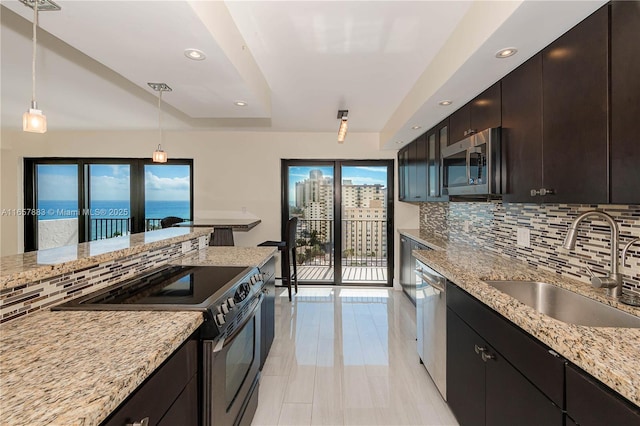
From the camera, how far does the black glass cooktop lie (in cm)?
126

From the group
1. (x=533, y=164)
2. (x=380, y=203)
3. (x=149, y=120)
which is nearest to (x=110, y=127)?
(x=149, y=120)

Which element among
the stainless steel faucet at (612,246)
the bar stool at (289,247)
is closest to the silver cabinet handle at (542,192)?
the stainless steel faucet at (612,246)

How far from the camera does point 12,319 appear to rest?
1.05m

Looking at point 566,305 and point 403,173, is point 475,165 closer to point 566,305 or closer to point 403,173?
point 566,305

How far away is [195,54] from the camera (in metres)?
1.78

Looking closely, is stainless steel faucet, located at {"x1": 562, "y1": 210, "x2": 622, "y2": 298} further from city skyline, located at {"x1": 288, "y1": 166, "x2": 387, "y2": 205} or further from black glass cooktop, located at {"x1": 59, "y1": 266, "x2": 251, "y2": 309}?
city skyline, located at {"x1": 288, "y1": 166, "x2": 387, "y2": 205}

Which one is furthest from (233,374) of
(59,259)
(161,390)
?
(59,259)

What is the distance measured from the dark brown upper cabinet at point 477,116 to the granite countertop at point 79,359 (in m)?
2.23

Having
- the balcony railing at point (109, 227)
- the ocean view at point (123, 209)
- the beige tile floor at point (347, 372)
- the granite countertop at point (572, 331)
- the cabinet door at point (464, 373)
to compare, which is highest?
the ocean view at point (123, 209)

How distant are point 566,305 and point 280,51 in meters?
2.46

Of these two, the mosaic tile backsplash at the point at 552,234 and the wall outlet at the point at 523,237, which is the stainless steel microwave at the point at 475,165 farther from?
the wall outlet at the point at 523,237

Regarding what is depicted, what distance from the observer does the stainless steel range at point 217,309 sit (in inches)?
47.1

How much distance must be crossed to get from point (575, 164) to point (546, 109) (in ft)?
1.20

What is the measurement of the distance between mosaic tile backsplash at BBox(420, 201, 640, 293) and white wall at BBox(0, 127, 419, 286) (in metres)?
1.88
